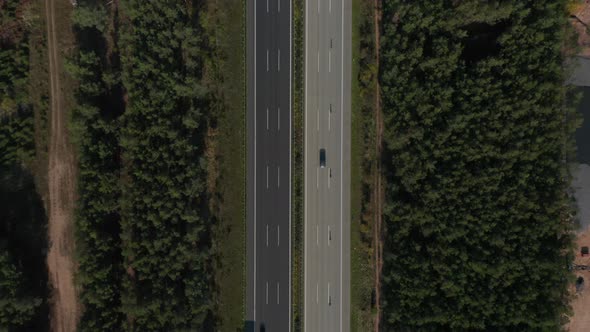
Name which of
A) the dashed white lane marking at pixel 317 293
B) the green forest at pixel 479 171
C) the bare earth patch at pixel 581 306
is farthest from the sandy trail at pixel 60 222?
the bare earth patch at pixel 581 306

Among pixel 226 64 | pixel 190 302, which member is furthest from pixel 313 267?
pixel 226 64

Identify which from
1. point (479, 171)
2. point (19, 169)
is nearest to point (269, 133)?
point (479, 171)

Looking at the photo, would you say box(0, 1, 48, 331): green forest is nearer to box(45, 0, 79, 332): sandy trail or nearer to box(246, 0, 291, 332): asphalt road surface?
box(45, 0, 79, 332): sandy trail

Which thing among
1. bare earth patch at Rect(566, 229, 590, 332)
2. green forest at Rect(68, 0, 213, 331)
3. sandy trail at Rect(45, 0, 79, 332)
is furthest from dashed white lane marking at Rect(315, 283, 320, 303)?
bare earth patch at Rect(566, 229, 590, 332)

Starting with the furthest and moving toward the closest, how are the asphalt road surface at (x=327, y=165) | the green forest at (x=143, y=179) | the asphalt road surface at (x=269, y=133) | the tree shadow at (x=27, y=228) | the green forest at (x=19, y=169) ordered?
the asphalt road surface at (x=269, y=133)
the asphalt road surface at (x=327, y=165)
the tree shadow at (x=27, y=228)
the green forest at (x=19, y=169)
the green forest at (x=143, y=179)

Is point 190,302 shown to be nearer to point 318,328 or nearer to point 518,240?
point 318,328

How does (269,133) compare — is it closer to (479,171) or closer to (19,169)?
(479,171)

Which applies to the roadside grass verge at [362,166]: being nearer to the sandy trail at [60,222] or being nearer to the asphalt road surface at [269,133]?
the asphalt road surface at [269,133]
